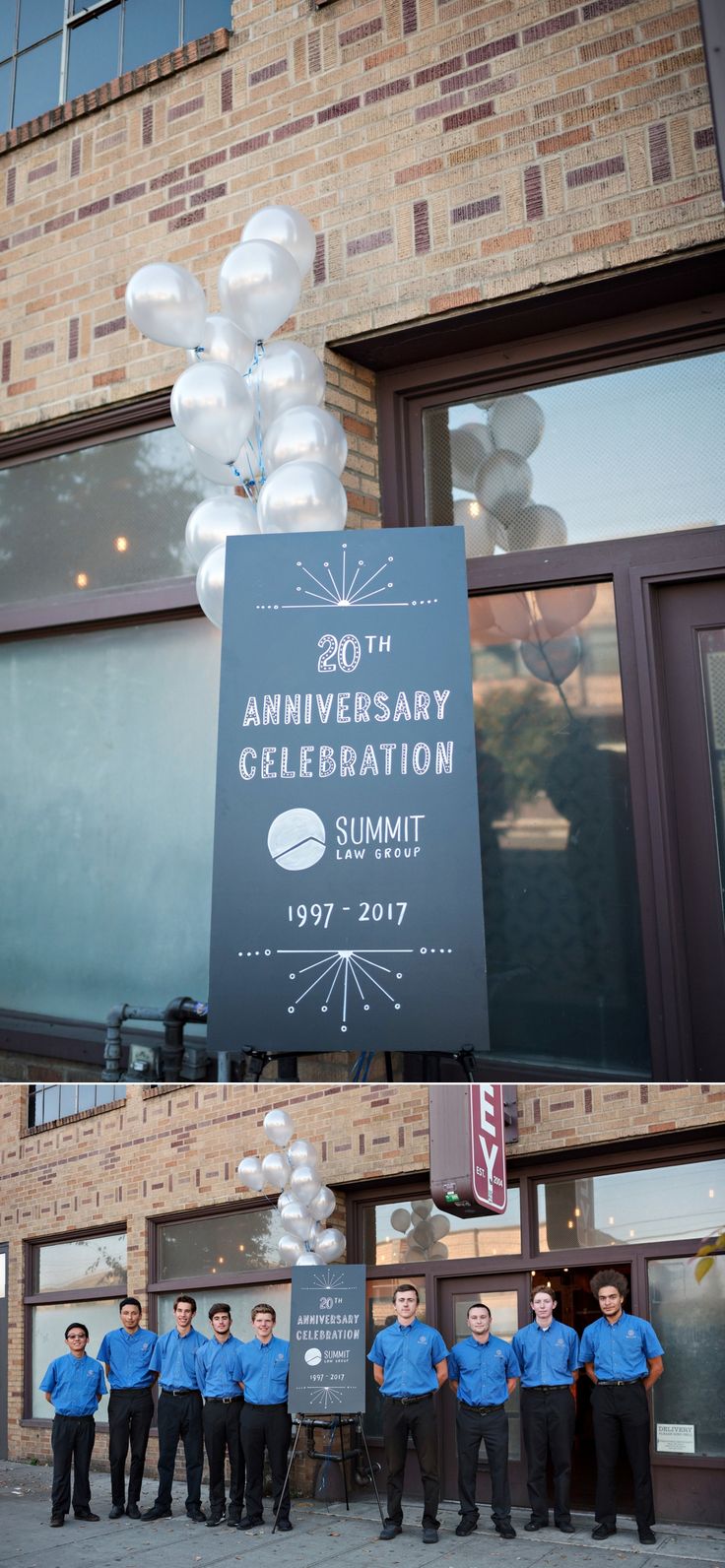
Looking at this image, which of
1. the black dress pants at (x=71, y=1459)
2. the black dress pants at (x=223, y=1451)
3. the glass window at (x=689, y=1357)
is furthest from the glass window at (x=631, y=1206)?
the black dress pants at (x=71, y=1459)

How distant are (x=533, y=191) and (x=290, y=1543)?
4549mm

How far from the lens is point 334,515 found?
3.48m

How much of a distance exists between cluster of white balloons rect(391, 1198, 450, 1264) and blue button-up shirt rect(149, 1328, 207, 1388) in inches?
44.7

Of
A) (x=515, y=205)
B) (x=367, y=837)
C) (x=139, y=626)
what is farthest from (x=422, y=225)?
(x=367, y=837)

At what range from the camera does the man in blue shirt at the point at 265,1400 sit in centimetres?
487

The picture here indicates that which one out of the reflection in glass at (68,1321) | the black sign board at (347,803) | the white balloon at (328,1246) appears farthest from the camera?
the reflection in glass at (68,1321)

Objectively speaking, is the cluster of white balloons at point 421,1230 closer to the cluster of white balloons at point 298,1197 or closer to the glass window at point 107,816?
the cluster of white balloons at point 298,1197

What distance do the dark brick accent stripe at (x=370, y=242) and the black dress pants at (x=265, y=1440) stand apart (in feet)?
14.5

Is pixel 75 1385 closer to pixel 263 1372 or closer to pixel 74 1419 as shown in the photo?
pixel 74 1419

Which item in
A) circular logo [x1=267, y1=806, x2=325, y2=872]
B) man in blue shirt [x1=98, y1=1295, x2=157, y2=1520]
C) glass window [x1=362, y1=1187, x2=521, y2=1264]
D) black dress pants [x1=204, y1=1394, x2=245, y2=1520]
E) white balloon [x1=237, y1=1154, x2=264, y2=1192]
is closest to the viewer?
circular logo [x1=267, y1=806, x2=325, y2=872]

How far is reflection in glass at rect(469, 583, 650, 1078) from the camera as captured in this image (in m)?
3.89

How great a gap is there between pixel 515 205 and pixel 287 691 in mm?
1901

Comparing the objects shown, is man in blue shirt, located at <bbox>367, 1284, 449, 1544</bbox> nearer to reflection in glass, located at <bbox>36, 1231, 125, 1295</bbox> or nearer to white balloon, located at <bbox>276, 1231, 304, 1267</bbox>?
white balloon, located at <bbox>276, 1231, 304, 1267</bbox>

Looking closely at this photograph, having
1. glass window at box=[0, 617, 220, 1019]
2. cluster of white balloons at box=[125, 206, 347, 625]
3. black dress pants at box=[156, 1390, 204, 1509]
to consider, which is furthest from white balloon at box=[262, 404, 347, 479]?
black dress pants at box=[156, 1390, 204, 1509]
